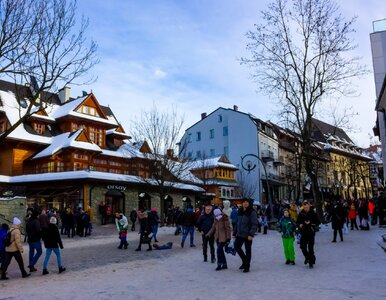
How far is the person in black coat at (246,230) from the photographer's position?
33.7ft

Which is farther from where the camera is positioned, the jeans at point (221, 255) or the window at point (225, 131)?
the window at point (225, 131)

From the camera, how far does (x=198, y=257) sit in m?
13.8

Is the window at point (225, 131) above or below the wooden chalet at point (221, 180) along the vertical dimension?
above

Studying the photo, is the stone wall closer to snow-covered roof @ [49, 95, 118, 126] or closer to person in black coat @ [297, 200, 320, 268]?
person in black coat @ [297, 200, 320, 268]

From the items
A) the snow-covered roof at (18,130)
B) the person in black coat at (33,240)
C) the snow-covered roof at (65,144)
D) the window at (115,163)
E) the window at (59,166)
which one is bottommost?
the person in black coat at (33,240)

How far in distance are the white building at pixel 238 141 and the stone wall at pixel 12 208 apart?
3620 cm

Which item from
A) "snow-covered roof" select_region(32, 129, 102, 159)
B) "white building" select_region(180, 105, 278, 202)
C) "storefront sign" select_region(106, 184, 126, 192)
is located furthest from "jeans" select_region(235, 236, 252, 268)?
"white building" select_region(180, 105, 278, 202)

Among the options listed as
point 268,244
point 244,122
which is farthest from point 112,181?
point 244,122

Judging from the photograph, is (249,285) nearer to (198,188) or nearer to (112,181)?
(112,181)

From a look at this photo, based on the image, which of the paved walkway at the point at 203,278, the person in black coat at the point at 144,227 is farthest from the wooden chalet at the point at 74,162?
the paved walkway at the point at 203,278

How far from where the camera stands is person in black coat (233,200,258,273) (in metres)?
10.3

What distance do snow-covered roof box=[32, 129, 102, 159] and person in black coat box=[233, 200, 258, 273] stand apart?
27731mm

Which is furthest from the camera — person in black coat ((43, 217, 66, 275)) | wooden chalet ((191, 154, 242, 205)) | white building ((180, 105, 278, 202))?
white building ((180, 105, 278, 202))

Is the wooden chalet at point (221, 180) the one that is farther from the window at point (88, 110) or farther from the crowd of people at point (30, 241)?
the crowd of people at point (30, 241)
